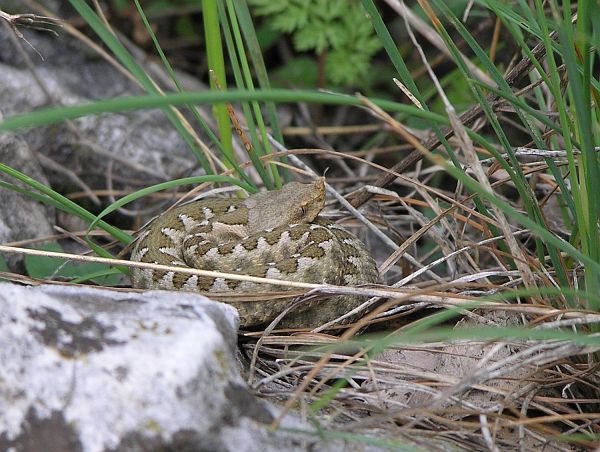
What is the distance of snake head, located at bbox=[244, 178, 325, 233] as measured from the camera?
14.6 ft

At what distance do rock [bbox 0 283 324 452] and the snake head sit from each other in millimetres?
1745

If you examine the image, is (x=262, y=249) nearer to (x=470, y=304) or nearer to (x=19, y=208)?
(x=19, y=208)

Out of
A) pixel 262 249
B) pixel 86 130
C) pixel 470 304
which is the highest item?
pixel 470 304

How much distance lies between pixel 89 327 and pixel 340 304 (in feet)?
5.70

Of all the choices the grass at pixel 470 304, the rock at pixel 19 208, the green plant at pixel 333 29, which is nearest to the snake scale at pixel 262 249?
the grass at pixel 470 304

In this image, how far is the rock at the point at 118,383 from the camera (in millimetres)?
2393

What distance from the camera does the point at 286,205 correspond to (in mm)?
4504

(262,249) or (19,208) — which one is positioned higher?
(19,208)

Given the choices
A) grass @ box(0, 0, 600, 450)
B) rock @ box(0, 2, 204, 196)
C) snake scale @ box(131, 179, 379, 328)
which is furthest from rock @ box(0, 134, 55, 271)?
grass @ box(0, 0, 600, 450)

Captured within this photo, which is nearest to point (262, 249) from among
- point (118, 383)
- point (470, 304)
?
point (470, 304)

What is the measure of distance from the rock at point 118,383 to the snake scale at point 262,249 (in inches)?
46.5

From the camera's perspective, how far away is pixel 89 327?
8.79 feet

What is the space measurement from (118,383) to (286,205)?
219cm

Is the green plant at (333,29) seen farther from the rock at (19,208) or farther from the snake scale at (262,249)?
the rock at (19,208)
